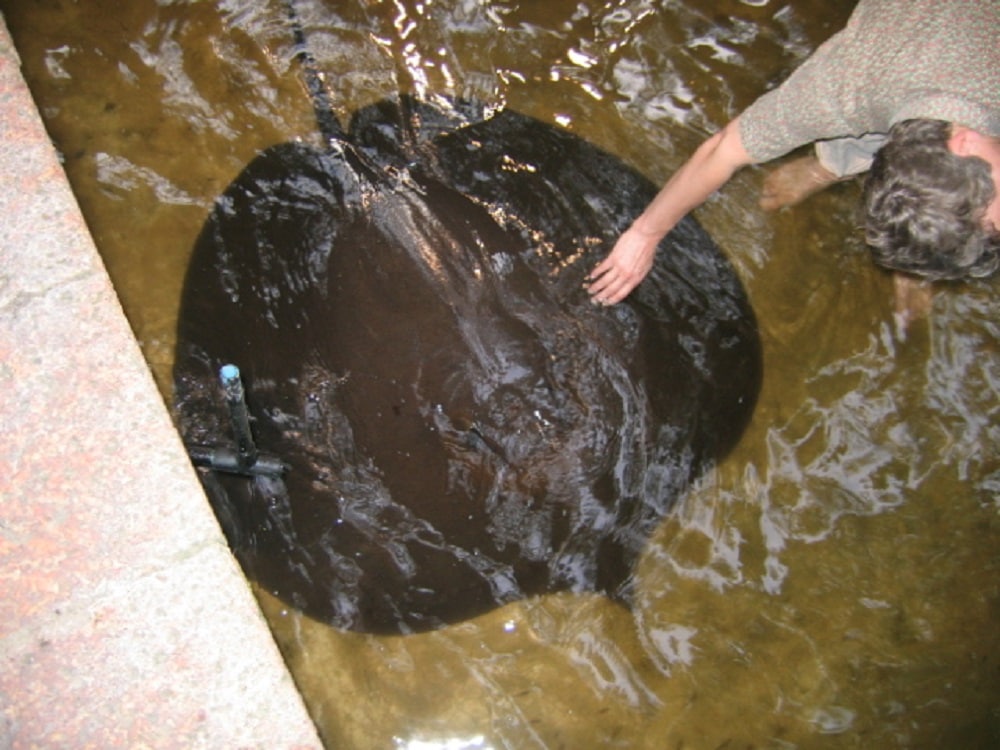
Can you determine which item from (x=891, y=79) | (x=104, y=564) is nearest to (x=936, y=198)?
(x=891, y=79)

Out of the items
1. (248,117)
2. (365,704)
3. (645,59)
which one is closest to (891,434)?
(645,59)

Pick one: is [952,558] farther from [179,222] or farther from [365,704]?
[179,222]

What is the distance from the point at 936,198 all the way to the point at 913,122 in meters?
0.19

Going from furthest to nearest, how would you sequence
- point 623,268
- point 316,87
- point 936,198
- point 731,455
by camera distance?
1. point 316,87
2. point 731,455
3. point 623,268
4. point 936,198

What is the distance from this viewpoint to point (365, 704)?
2350 mm

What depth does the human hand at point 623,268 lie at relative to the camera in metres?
2.46

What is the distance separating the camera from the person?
1.61 meters

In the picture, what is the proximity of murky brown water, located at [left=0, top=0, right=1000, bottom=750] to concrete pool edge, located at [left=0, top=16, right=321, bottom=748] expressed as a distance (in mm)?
424

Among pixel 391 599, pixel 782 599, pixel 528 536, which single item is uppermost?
pixel 782 599

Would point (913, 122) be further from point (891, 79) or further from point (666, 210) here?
point (666, 210)

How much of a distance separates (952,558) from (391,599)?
7.38 ft

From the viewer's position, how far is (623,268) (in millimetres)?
2512

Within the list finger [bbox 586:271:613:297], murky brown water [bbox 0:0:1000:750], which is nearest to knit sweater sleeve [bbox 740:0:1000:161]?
finger [bbox 586:271:613:297]

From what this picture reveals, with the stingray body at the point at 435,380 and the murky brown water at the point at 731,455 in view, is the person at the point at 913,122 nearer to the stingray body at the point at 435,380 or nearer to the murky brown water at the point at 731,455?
the stingray body at the point at 435,380
